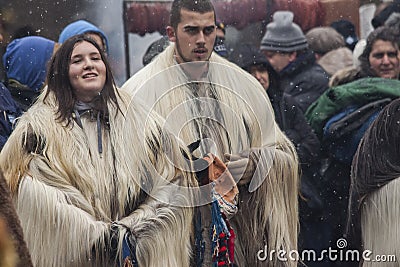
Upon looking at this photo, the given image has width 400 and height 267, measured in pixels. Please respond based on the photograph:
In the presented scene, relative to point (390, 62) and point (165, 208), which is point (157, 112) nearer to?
point (165, 208)

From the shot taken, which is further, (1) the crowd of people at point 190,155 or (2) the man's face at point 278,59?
(2) the man's face at point 278,59

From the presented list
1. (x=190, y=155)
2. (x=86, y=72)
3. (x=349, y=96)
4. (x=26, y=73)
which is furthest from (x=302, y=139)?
(x=86, y=72)

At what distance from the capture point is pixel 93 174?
427 cm

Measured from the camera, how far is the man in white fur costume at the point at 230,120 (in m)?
4.65

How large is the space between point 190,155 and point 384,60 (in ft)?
5.99

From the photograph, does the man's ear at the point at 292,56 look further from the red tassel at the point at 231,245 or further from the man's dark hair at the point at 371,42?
the red tassel at the point at 231,245

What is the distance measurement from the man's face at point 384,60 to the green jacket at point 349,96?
0.14 m

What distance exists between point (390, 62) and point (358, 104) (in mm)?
397

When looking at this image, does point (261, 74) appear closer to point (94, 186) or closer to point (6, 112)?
point (6, 112)

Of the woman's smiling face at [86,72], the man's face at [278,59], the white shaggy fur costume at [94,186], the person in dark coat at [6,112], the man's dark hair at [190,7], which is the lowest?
the white shaggy fur costume at [94,186]

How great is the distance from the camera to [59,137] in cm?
427

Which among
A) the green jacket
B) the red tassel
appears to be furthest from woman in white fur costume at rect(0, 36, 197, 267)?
the green jacket

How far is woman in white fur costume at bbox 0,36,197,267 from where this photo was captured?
162 inches

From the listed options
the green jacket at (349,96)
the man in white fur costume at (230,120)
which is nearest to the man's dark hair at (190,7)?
the man in white fur costume at (230,120)
